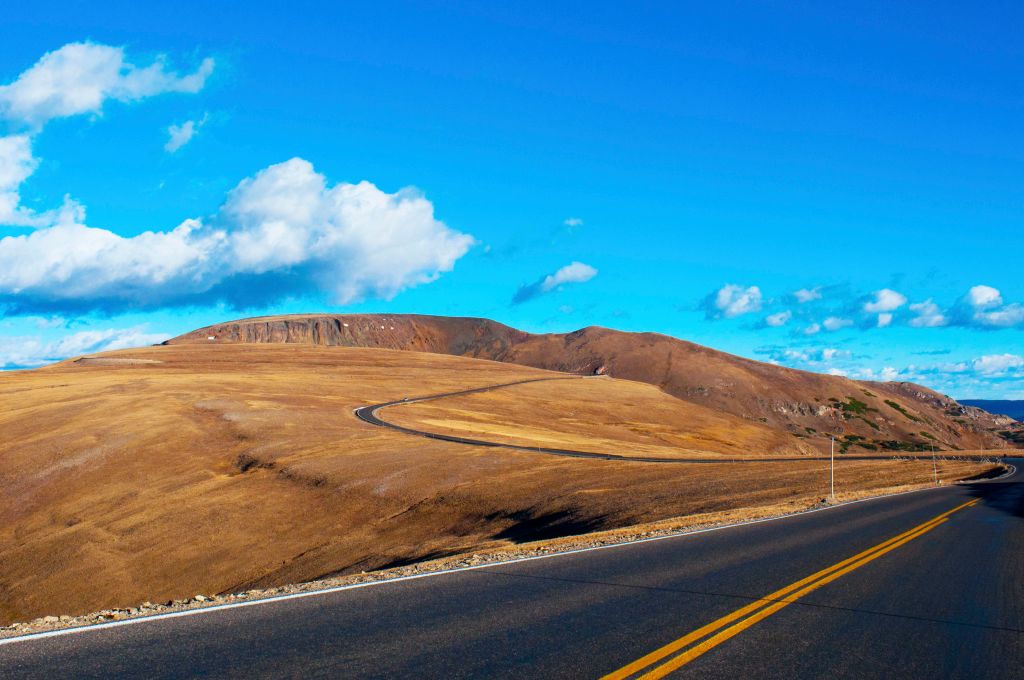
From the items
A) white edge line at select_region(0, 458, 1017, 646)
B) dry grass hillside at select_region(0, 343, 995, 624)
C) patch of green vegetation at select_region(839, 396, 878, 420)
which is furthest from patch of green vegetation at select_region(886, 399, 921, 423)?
white edge line at select_region(0, 458, 1017, 646)

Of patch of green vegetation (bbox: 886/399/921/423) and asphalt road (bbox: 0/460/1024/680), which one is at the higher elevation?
patch of green vegetation (bbox: 886/399/921/423)

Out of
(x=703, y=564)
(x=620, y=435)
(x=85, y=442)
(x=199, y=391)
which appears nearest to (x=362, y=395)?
(x=199, y=391)

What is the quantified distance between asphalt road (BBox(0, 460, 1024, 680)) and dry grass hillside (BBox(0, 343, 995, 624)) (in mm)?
15261

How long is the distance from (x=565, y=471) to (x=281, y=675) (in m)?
37.6

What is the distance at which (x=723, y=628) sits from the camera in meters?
8.96

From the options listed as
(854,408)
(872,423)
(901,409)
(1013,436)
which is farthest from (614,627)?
(1013,436)

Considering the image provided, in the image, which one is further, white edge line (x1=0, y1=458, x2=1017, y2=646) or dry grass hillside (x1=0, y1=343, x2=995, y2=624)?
dry grass hillside (x1=0, y1=343, x2=995, y2=624)

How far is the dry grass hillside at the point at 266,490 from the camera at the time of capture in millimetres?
32688

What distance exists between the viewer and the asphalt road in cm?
748

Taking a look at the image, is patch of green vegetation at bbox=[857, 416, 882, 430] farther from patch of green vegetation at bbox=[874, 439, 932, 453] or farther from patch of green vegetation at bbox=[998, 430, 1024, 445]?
patch of green vegetation at bbox=[998, 430, 1024, 445]

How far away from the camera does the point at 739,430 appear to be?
116625 millimetres

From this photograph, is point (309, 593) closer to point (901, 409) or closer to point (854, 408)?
point (854, 408)

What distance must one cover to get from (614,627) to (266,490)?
39307 millimetres

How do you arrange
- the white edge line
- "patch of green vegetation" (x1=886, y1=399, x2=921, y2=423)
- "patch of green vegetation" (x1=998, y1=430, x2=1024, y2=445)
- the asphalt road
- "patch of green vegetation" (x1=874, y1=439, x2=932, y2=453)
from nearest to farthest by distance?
the asphalt road, the white edge line, "patch of green vegetation" (x1=874, y1=439, x2=932, y2=453), "patch of green vegetation" (x1=998, y1=430, x2=1024, y2=445), "patch of green vegetation" (x1=886, y1=399, x2=921, y2=423)
